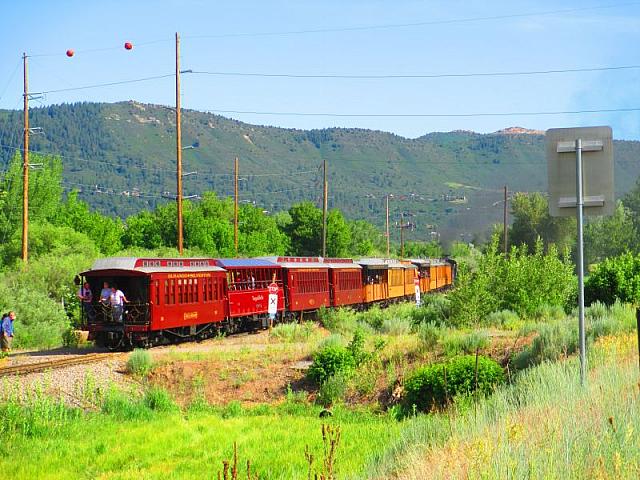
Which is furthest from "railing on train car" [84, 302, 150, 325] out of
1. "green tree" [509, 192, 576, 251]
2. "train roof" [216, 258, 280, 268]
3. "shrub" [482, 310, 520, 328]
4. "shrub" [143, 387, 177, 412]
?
"green tree" [509, 192, 576, 251]

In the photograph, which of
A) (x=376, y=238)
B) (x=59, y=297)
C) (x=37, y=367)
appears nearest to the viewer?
(x=37, y=367)

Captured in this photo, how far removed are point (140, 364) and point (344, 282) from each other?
25073mm

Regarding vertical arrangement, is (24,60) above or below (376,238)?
above

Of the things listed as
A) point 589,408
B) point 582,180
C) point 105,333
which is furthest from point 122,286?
point 589,408

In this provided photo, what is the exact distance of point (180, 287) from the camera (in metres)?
29.2

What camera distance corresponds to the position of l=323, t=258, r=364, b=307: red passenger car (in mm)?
45344

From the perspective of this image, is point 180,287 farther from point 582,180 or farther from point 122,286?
point 582,180

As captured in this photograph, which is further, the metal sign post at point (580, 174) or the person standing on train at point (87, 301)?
the person standing on train at point (87, 301)

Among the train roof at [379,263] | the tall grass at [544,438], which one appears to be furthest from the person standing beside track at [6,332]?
the train roof at [379,263]

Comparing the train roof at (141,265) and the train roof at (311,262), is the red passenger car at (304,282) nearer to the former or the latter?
the train roof at (311,262)

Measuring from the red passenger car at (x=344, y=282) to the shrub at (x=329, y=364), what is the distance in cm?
2305

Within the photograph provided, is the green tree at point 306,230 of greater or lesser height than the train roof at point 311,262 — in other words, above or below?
above

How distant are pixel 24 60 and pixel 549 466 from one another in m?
41.8

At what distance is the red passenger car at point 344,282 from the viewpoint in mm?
45344
